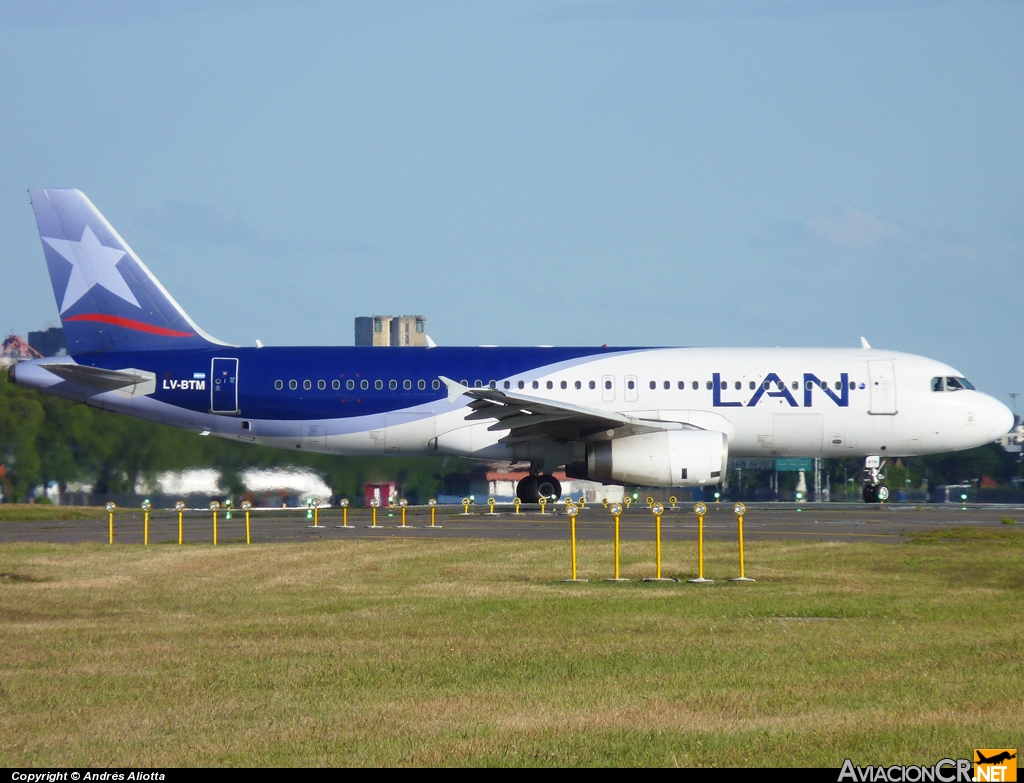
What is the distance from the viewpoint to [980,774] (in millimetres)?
6117

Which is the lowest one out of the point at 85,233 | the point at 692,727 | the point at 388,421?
the point at 692,727

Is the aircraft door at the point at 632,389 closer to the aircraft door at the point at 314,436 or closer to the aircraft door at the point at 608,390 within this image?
the aircraft door at the point at 608,390

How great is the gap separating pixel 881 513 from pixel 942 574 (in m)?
14.6

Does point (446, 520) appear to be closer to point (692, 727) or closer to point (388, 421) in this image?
point (388, 421)

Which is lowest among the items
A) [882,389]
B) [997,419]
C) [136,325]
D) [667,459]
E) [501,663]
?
[501,663]

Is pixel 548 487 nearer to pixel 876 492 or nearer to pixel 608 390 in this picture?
pixel 608 390

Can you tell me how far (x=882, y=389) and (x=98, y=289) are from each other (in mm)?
19469

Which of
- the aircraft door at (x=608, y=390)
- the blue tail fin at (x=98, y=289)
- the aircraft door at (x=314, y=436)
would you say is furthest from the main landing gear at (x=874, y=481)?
the blue tail fin at (x=98, y=289)

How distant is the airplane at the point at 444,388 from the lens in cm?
2989

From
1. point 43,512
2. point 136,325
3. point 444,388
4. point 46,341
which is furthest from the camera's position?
point 46,341

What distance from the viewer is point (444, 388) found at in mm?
30219

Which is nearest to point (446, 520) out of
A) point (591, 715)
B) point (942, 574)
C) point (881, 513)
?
point (881, 513)

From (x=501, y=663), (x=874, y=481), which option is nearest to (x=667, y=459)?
(x=874, y=481)

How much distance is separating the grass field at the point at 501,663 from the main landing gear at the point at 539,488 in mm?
13989
